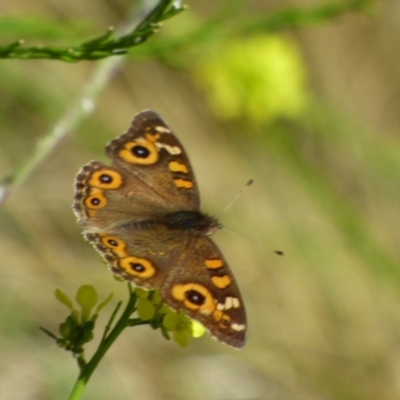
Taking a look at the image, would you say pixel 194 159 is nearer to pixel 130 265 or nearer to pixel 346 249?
pixel 346 249

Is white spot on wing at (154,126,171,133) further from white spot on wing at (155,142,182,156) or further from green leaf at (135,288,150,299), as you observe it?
green leaf at (135,288,150,299)

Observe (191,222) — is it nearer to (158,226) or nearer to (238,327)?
(158,226)

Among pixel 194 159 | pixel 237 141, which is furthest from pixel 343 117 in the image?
pixel 194 159

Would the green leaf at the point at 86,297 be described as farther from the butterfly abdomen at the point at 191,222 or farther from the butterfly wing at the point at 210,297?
the butterfly abdomen at the point at 191,222

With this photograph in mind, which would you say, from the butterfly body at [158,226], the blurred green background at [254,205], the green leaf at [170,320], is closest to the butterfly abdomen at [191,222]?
the butterfly body at [158,226]

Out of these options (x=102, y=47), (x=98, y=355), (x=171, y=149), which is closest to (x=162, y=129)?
(x=171, y=149)

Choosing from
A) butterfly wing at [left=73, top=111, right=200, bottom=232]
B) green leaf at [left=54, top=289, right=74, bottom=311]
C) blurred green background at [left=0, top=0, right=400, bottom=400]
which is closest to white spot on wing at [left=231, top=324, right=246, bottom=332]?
green leaf at [left=54, top=289, right=74, bottom=311]

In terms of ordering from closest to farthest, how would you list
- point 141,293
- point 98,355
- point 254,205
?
point 98,355 < point 141,293 < point 254,205
